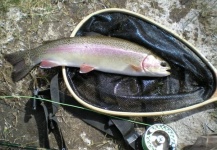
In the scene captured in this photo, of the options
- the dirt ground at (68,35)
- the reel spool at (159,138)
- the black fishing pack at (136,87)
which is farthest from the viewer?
the dirt ground at (68,35)

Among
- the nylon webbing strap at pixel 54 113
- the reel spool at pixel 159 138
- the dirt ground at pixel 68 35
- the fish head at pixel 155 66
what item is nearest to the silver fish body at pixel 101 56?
the fish head at pixel 155 66

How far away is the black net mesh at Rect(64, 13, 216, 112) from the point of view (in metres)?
2.87

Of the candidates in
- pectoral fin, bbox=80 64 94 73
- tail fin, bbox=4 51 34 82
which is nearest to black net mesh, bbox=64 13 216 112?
pectoral fin, bbox=80 64 94 73

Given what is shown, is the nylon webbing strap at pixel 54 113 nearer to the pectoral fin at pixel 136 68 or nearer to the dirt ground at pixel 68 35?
the dirt ground at pixel 68 35

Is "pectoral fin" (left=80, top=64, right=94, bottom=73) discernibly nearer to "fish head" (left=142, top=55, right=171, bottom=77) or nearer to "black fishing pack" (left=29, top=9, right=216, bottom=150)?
"black fishing pack" (left=29, top=9, right=216, bottom=150)

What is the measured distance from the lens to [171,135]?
279 cm

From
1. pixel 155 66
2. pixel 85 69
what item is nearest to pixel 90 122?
pixel 85 69

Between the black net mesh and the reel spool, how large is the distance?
0.16 m

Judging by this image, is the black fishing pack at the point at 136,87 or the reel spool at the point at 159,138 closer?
the reel spool at the point at 159,138

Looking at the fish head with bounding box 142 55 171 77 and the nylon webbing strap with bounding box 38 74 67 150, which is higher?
the fish head with bounding box 142 55 171 77

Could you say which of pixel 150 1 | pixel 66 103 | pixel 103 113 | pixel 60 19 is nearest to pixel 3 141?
pixel 66 103

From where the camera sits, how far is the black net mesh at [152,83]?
287 cm

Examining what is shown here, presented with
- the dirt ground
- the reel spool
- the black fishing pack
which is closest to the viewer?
the reel spool

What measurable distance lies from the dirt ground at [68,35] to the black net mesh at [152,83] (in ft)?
0.88
